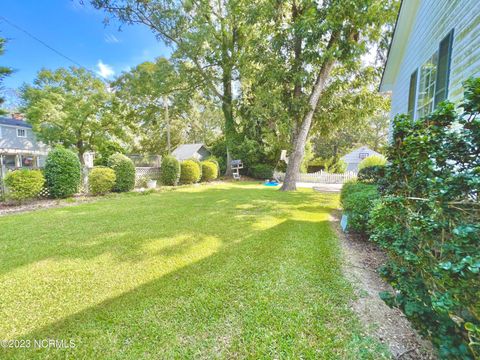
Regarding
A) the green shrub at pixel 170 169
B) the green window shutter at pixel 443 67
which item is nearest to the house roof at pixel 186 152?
the green shrub at pixel 170 169

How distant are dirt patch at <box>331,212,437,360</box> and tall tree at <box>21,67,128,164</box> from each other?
21170 millimetres

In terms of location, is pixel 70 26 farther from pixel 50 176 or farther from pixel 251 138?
pixel 251 138

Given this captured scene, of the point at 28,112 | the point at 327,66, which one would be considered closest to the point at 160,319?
the point at 327,66

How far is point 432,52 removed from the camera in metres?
4.73

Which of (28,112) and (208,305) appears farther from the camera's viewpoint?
(28,112)

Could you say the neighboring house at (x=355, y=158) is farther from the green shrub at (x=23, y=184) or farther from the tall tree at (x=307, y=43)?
the green shrub at (x=23, y=184)

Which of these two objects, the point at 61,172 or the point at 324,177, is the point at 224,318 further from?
the point at 324,177

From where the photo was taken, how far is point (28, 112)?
17.2 meters

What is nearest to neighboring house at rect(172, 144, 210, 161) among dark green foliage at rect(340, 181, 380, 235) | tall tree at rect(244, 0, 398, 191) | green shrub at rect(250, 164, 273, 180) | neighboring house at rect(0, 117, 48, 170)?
green shrub at rect(250, 164, 273, 180)

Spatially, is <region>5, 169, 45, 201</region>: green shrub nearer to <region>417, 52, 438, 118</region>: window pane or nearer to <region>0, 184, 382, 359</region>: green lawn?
<region>0, 184, 382, 359</region>: green lawn

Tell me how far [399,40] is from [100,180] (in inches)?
457

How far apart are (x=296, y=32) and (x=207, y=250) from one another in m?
9.29

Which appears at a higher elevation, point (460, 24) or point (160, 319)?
point (460, 24)

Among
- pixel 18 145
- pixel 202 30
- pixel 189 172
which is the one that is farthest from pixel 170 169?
pixel 18 145
